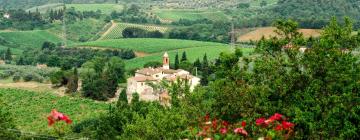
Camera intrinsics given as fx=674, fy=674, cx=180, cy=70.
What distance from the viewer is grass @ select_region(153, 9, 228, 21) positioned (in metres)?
132

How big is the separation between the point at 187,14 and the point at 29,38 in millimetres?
37446

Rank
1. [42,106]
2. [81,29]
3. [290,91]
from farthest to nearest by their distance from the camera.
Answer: [81,29]
[42,106]
[290,91]

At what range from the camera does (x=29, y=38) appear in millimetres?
110562

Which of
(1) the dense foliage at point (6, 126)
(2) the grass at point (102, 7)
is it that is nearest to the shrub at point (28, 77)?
(1) the dense foliage at point (6, 126)

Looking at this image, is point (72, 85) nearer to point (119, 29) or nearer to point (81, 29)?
point (119, 29)

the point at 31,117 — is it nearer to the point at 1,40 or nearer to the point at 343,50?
the point at 343,50

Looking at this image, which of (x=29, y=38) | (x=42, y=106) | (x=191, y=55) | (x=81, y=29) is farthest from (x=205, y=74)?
(x=81, y=29)

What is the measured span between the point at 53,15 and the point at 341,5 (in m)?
51.8

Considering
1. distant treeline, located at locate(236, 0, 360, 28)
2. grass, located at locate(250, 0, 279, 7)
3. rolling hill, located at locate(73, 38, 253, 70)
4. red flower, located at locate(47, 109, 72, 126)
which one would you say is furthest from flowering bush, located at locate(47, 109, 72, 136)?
grass, located at locate(250, 0, 279, 7)

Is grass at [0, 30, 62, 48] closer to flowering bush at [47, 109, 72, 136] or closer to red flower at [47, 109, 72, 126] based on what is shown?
flowering bush at [47, 109, 72, 136]

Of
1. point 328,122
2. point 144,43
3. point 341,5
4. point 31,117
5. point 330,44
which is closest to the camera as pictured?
point 328,122

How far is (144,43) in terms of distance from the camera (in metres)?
97.9

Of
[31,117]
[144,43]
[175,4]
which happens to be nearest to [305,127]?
[31,117]

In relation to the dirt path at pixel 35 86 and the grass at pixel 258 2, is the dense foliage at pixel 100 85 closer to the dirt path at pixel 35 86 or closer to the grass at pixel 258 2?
the dirt path at pixel 35 86
